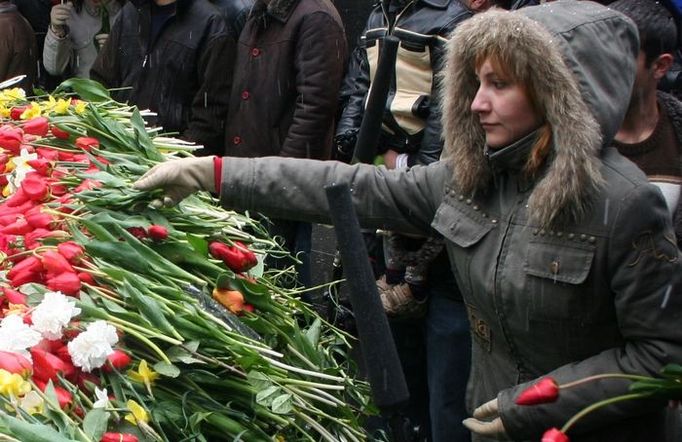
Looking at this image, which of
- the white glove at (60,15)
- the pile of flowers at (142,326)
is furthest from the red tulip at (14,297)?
the white glove at (60,15)

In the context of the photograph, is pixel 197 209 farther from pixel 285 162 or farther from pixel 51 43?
pixel 51 43

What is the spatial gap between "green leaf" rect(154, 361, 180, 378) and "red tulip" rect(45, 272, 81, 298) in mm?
226

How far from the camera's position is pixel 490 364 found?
2486mm

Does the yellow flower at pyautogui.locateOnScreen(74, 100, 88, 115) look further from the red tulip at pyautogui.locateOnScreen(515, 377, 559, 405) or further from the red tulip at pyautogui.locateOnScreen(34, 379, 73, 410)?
the red tulip at pyautogui.locateOnScreen(515, 377, 559, 405)

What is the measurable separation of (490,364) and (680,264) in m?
0.48

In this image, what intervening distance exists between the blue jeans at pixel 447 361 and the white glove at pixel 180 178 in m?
1.27

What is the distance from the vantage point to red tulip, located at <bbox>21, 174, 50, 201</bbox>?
2.62 m

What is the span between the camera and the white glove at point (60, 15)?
6.09m

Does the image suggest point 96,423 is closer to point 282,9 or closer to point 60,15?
point 282,9

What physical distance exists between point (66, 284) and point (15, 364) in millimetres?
272

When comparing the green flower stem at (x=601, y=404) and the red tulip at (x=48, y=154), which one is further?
→ the red tulip at (x=48, y=154)

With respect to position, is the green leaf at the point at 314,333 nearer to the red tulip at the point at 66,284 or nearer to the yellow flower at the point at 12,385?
the red tulip at the point at 66,284

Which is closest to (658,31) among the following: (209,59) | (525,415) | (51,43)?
(525,415)

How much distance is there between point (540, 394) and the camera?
2.16 meters
